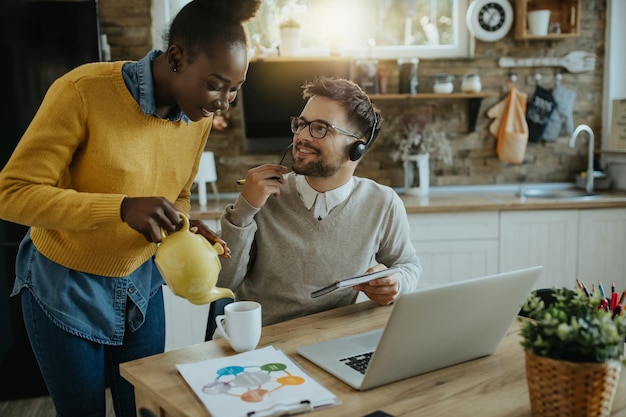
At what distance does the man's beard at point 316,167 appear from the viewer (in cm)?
170

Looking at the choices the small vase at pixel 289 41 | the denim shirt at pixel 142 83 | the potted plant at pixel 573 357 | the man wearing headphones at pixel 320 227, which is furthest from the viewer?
the small vase at pixel 289 41

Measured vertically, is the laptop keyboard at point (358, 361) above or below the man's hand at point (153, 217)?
below

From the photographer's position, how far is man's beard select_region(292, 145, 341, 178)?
1.70 metres

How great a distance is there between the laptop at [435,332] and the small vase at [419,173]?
224 centimetres

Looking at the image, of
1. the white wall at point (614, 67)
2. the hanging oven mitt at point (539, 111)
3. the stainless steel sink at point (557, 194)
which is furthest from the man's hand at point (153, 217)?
the white wall at point (614, 67)

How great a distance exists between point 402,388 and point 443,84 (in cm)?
262

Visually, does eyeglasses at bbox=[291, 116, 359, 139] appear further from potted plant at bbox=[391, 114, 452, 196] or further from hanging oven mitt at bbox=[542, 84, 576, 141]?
hanging oven mitt at bbox=[542, 84, 576, 141]

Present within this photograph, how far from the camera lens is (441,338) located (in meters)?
1.10

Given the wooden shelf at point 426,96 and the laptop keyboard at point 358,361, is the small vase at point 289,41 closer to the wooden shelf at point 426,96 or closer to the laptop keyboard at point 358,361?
the wooden shelf at point 426,96

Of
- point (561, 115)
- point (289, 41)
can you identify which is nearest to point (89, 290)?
point (289, 41)

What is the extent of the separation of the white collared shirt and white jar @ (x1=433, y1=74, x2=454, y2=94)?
6.16ft

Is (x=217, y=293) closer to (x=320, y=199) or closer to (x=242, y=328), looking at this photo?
(x=242, y=328)

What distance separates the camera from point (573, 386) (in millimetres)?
896

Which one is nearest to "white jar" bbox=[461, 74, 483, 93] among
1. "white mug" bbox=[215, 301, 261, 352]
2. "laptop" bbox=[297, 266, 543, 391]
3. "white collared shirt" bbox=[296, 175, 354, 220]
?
"white collared shirt" bbox=[296, 175, 354, 220]
